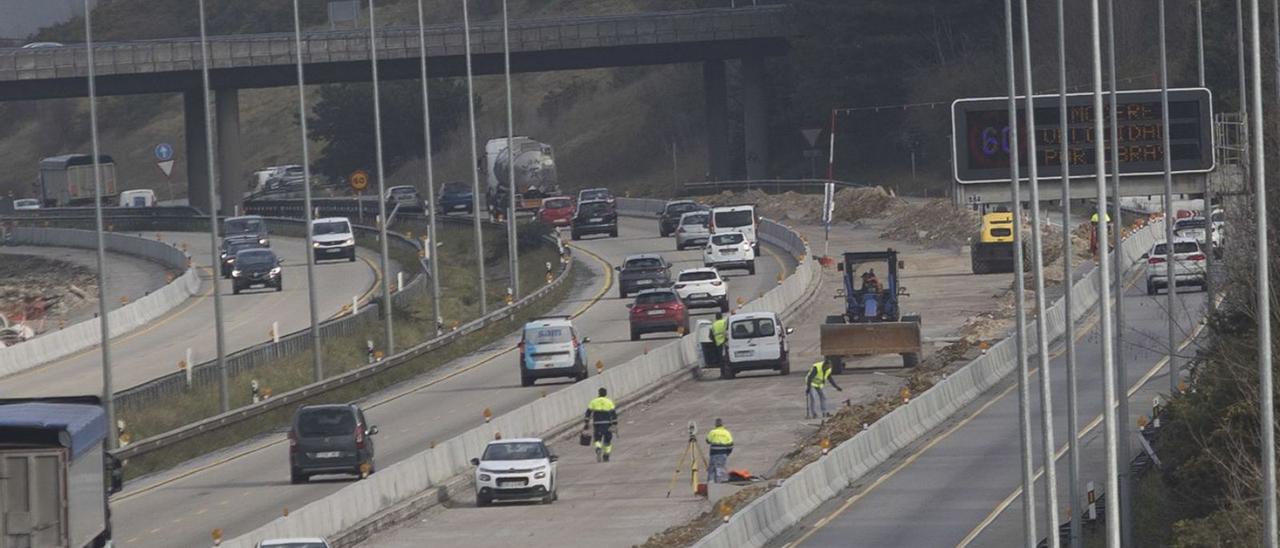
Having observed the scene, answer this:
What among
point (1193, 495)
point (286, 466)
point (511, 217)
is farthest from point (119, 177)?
point (1193, 495)

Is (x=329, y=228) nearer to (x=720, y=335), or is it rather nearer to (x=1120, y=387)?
(x=720, y=335)

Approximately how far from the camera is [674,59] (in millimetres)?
121875

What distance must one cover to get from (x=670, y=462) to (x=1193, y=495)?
43.6ft

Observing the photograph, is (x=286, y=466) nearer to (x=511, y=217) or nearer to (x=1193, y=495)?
(x=1193, y=495)

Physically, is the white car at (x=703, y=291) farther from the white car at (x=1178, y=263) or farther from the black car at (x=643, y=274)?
the white car at (x=1178, y=263)

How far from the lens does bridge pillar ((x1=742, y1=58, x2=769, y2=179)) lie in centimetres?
12719

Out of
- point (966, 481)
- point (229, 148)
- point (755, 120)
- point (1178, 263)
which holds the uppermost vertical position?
point (755, 120)

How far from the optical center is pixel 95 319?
74875 millimetres

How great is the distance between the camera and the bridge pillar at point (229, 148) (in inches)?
4751

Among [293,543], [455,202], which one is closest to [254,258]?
[455,202]

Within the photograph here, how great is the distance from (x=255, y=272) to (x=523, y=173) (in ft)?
95.3

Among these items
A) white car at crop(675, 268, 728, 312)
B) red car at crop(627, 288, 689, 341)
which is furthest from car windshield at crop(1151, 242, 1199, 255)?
red car at crop(627, 288, 689, 341)

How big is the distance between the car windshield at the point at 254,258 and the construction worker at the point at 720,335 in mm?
30769

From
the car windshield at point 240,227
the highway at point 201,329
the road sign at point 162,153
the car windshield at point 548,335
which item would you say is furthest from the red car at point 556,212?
the car windshield at point 548,335
